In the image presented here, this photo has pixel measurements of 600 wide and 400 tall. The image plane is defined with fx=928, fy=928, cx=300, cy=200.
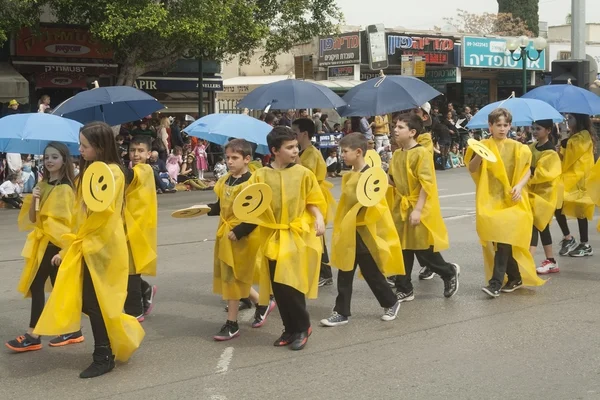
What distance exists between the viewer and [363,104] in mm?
9648

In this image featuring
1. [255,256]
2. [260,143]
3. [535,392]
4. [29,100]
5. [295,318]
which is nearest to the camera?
[535,392]

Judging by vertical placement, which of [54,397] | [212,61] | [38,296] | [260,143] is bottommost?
[54,397]

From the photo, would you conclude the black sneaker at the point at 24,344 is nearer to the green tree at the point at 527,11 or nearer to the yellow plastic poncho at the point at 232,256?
the yellow plastic poncho at the point at 232,256

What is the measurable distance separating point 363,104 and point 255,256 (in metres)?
3.38

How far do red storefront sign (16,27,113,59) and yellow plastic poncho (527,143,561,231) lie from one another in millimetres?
16159

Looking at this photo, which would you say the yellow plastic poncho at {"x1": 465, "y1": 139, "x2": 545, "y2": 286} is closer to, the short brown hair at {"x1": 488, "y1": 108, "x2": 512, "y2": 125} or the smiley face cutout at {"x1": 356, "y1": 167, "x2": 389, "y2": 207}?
the short brown hair at {"x1": 488, "y1": 108, "x2": 512, "y2": 125}

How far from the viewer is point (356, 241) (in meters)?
6.90

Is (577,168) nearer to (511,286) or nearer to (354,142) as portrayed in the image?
(511,286)

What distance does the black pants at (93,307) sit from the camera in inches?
226

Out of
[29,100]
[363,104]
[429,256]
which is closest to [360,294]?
[429,256]

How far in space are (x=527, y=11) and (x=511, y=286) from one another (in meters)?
41.6

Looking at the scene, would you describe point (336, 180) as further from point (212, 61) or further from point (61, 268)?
point (61, 268)

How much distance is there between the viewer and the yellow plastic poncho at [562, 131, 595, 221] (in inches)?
384

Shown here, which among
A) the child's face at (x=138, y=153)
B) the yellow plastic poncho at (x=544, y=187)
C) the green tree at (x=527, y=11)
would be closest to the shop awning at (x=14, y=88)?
the child's face at (x=138, y=153)
